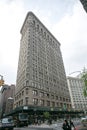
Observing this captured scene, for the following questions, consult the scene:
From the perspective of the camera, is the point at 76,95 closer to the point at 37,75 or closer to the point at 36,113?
the point at 37,75

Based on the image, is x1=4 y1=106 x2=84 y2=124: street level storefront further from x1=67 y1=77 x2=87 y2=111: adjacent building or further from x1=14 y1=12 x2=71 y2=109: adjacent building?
x1=67 y1=77 x2=87 y2=111: adjacent building

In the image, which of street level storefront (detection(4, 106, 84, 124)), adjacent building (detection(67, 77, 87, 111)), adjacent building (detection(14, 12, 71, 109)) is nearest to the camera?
street level storefront (detection(4, 106, 84, 124))

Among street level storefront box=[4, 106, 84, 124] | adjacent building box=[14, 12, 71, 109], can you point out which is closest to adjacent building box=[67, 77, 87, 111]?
adjacent building box=[14, 12, 71, 109]

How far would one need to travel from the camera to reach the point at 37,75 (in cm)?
→ 6800

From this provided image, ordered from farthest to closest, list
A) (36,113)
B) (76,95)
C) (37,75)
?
(76,95)
(37,75)
(36,113)

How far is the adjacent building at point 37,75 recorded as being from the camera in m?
61.8

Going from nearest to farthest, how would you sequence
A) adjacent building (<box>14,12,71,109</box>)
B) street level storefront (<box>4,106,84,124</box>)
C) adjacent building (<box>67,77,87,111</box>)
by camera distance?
1. street level storefront (<box>4,106,84,124</box>)
2. adjacent building (<box>14,12,71,109</box>)
3. adjacent building (<box>67,77,87,111</box>)

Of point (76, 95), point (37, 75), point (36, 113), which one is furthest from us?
point (76, 95)

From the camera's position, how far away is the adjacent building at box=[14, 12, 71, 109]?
6175 cm

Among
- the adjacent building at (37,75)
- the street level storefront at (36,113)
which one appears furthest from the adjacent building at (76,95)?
the street level storefront at (36,113)

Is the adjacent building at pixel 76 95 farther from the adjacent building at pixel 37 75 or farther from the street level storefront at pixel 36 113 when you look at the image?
the street level storefront at pixel 36 113

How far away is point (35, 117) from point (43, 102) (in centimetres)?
810

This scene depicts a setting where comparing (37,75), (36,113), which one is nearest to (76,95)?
(37,75)

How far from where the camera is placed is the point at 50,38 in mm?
106500
